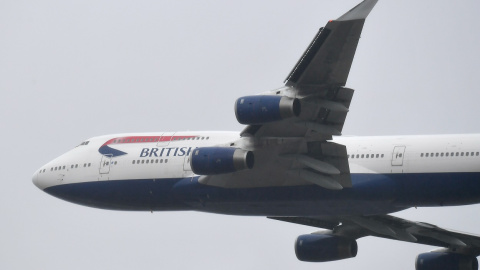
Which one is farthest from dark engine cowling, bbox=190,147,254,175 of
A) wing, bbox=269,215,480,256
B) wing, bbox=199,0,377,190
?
wing, bbox=269,215,480,256

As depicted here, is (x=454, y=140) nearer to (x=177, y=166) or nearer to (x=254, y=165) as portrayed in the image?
(x=254, y=165)

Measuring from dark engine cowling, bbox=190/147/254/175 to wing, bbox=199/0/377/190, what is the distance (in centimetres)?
92

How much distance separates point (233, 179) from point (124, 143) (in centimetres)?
591

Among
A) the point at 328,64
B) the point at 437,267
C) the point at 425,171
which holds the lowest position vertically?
the point at 437,267

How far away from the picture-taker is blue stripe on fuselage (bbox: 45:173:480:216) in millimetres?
46312

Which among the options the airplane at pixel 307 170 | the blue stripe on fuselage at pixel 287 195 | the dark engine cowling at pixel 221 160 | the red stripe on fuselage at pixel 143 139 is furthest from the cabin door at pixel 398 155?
the red stripe on fuselage at pixel 143 139

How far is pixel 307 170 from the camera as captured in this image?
160 feet

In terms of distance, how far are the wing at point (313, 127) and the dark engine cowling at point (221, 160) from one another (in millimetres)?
919

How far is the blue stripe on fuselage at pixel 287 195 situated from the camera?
46.3 m

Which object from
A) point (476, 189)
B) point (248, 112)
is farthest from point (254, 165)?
point (476, 189)

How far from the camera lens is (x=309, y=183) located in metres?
48.6

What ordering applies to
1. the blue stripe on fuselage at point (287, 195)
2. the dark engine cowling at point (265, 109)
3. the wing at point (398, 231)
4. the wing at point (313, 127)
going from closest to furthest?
the wing at point (313, 127)
the dark engine cowling at point (265, 109)
the blue stripe on fuselage at point (287, 195)
the wing at point (398, 231)

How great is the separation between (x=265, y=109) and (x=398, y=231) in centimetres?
1250

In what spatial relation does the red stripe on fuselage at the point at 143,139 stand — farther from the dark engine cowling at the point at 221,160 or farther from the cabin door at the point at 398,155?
the cabin door at the point at 398,155
